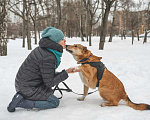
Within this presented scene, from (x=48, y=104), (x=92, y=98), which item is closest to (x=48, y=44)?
(x=48, y=104)

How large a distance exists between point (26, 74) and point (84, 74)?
3.72 ft

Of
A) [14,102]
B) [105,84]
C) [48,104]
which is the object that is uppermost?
[105,84]

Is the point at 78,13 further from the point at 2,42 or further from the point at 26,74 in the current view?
the point at 26,74

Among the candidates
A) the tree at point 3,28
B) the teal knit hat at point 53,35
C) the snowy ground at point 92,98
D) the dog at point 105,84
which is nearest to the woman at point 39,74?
the teal knit hat at point 53,35

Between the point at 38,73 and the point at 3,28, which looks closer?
the point at 38,73

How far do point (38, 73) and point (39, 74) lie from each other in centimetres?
3

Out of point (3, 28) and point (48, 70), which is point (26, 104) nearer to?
point (48, 70)

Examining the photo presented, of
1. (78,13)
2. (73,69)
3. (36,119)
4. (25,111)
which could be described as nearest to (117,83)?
(73,69)

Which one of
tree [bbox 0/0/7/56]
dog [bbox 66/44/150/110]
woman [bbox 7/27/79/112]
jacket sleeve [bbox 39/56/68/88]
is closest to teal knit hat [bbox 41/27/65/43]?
woman [bbox 7/27/79/112]

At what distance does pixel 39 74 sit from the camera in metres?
2.52

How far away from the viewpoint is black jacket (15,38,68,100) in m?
2.41

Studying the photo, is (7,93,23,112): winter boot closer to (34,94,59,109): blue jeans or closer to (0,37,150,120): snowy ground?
→ (0,37,150,120): snowy ground

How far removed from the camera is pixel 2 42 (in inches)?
331

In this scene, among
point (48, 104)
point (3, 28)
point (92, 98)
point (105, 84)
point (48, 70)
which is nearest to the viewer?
point (48, 70)
